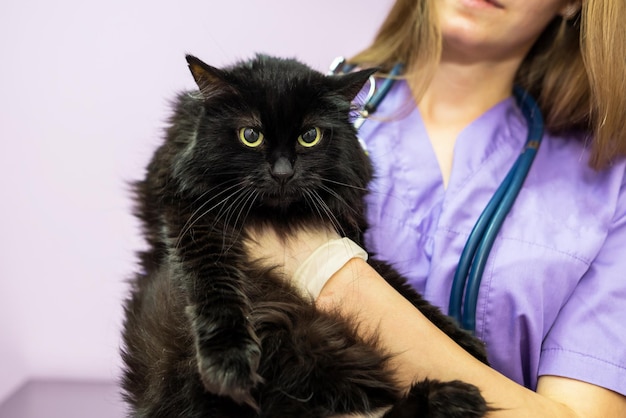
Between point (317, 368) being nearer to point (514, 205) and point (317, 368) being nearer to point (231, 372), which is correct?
point (231, 372)

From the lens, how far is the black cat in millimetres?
1052

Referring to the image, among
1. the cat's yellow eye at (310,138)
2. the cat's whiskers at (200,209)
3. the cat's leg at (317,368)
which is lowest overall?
the cat's leg at (317,368)

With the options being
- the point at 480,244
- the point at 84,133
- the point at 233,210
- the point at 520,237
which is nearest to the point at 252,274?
the point at 233,210

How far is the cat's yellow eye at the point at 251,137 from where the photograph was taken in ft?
3.84

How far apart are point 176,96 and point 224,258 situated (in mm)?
464

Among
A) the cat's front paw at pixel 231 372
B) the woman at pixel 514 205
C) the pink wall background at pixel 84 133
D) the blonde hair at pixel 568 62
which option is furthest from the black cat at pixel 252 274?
the pink wall background at pixel 84 133

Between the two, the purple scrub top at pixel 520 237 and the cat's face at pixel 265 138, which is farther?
the purple scrub top at pixel 520 237

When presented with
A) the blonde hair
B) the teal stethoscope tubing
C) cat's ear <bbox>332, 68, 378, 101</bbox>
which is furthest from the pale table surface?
the blonde hair

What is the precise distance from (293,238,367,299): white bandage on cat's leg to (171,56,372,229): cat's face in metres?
0.11

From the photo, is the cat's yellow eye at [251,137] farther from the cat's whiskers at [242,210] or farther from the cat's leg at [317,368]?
the cat's leg at [317,368]

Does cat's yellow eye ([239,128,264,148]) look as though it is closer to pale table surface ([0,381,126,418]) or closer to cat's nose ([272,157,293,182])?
cat's nose ([272,157,293,182])

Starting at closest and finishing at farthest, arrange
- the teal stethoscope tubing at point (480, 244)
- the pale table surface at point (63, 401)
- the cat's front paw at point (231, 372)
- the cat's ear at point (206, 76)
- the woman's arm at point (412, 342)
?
the cat's front paw at point (231, 372), the cat's ear at point (206, 76), the woman's arm at point (412, 342), the teal stethoscope tubing at point (480, 244), the pale table surface at point (63, 401)

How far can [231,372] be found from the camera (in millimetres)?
974

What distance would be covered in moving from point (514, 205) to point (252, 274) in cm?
71
